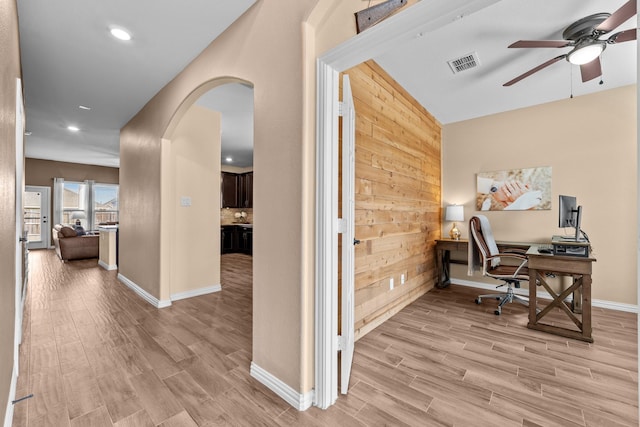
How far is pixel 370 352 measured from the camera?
2348 mm

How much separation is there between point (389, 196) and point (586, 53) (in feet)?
6.61

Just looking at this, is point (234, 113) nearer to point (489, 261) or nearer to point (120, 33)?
point (120, 33)

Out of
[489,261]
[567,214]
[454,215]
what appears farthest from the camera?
[454,215]

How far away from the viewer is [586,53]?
2291mm

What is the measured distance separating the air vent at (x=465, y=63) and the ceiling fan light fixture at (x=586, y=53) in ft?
2.46

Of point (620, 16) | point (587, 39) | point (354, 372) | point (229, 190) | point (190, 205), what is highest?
point (587, 39)

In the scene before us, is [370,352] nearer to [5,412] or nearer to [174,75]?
[5,412]

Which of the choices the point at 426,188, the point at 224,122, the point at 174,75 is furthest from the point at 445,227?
the point at 174,75

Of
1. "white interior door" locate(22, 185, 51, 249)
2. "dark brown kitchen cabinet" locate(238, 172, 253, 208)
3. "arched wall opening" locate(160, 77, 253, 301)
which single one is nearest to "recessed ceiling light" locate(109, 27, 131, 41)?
"arched wall opening" locate(160, 77, 253, 301)

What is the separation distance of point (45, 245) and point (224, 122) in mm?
8400

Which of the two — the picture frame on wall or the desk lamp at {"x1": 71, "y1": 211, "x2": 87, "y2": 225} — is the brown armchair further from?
the picture frame on wall

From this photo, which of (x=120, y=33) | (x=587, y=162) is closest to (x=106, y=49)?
(x=120, y=33)

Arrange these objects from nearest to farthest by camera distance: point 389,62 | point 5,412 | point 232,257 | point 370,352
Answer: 1. point 5,412
2. point 370,352
3. point 389,62
4. point 232,257

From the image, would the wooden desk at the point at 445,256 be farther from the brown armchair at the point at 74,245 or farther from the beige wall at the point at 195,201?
the brown armchair at the point at 74,245
